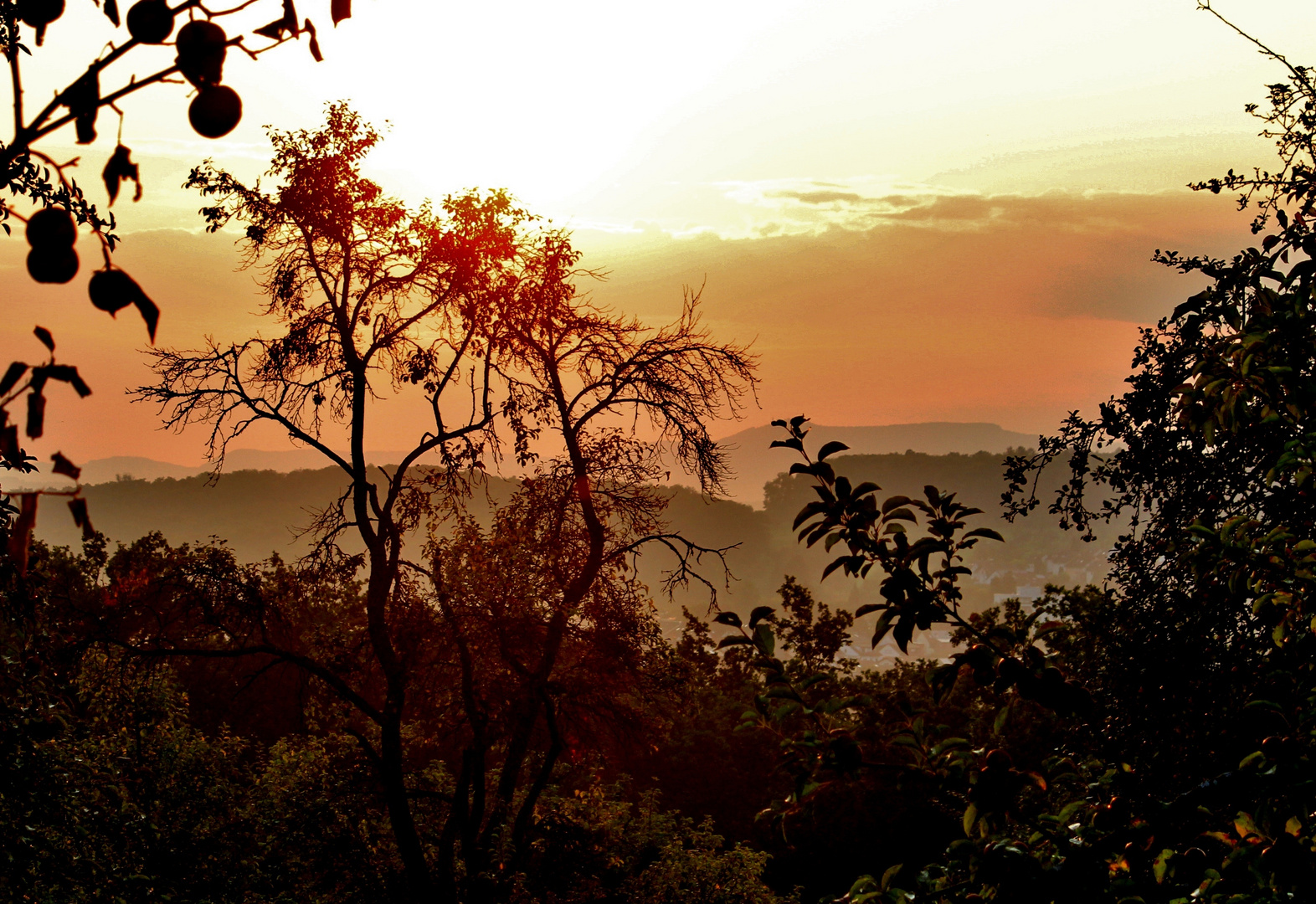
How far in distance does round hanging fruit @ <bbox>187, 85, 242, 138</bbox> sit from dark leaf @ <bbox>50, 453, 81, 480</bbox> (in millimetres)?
539

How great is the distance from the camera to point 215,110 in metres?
1.40

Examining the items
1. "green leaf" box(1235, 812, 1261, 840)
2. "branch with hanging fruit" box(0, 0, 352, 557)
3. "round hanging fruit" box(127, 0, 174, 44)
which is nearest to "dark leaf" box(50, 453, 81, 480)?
"branch with hanging fruit" box(0, 0, 352, 557)

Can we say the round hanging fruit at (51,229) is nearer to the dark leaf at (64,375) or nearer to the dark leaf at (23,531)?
the dark leaf at (64,375)

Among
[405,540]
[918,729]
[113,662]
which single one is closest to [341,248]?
[405,540]

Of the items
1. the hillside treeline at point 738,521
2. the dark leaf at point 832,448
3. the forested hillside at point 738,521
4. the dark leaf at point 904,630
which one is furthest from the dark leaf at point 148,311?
the forested hillside at point 738,521

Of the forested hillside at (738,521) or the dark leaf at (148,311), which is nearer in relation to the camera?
the dark leaf at (148,311)

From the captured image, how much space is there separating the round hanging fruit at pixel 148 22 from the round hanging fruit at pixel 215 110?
4.6 inches

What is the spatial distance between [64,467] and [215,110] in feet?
1.95

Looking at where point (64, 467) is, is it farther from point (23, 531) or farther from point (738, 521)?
point (738, 521)

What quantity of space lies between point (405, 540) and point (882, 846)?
19.0 metres

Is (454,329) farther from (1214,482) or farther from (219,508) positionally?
(219,508)

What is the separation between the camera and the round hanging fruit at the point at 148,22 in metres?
1.40

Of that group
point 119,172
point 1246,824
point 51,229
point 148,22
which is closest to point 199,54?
point 148,22

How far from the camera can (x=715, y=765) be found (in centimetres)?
2911
